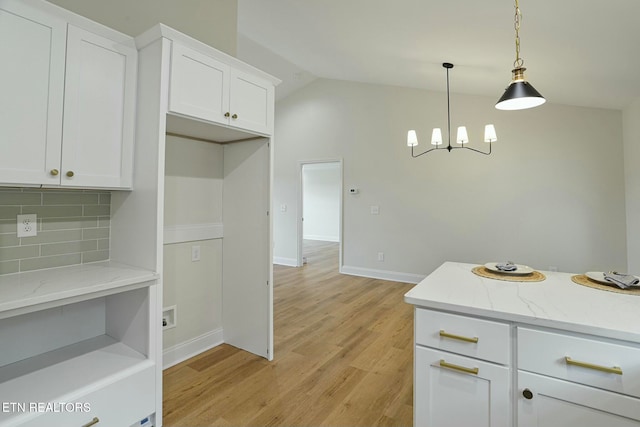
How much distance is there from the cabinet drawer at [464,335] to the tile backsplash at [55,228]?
6.23ft

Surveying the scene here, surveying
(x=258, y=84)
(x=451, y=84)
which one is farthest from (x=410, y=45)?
(x=258, y=84)

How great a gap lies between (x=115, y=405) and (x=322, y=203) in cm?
924

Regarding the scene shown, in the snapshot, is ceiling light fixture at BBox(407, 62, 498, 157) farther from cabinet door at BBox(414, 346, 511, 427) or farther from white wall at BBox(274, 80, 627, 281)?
cabinet door at BBox(414, 346, 511, 427)

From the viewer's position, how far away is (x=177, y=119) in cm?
198

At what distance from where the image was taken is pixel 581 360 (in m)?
1.08

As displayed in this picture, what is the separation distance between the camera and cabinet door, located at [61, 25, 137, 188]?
1552mm

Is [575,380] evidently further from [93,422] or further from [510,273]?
[93,422]

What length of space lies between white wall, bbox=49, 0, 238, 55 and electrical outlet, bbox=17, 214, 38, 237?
1.19m

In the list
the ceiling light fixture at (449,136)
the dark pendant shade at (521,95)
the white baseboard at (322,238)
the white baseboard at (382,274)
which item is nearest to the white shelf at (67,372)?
the dark pendant shade at (521,95)

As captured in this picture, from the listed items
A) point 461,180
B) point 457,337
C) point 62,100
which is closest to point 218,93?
point 62,100

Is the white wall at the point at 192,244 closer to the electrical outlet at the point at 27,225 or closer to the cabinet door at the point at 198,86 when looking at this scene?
the cabinet door at the point at 198,86

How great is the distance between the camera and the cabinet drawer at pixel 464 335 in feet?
3.97

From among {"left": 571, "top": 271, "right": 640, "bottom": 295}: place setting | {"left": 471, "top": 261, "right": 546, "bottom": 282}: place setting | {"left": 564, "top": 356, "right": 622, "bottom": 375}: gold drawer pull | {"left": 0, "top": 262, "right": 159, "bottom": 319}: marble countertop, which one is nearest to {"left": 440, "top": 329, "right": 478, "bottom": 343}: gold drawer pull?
{"left": 564, "top": 356, "right": 622, "bottom": 375}: gold drawer pull

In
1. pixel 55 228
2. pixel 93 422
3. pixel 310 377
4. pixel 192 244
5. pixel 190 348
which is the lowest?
pixel 310 377
